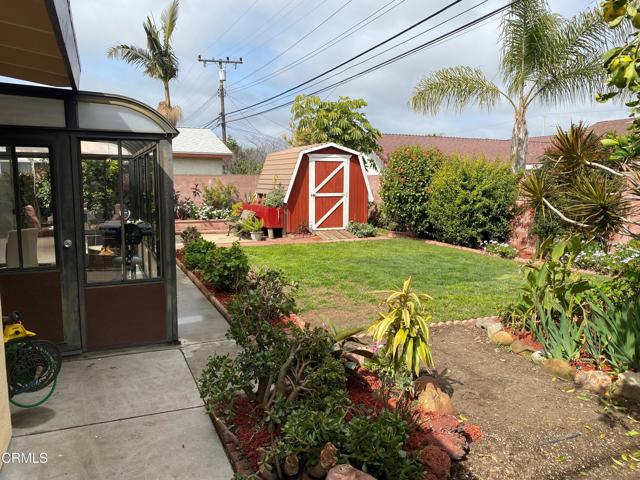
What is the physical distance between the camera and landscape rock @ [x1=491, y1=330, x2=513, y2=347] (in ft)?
16.7

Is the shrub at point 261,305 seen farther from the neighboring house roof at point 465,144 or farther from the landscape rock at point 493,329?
the neighboring house roof at point 465,144

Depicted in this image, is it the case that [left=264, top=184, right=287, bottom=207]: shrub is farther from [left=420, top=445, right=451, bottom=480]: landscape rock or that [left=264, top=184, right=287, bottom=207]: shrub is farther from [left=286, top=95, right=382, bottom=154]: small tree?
[left=420, top=445, right=451, bottom=480]: landscape rock

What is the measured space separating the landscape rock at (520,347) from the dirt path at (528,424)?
89mm

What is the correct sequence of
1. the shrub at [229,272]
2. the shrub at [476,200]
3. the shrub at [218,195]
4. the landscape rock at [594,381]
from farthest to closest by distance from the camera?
1. the shrub at [218,195]
2. the shrub at [476,200]
3. the shrub at [229,272]
4. the landscape rock at [594,381]

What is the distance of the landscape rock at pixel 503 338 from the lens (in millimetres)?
5102

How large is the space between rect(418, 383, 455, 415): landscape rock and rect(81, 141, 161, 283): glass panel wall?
122 inches

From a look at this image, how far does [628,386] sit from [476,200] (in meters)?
8.49

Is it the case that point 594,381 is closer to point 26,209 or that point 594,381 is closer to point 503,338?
point 503,338

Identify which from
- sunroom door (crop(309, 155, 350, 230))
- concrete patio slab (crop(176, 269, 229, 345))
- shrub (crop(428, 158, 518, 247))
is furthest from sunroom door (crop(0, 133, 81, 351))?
sunroom door (crop(309, 155, 350, 230))

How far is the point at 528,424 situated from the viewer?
3.60 m

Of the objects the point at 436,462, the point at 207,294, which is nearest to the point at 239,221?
the point at 207,294

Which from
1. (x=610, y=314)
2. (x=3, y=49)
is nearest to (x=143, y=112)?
(x=3, y=49)

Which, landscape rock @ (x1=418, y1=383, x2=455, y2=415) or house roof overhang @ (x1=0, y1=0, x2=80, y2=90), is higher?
house roof overhang @ (x1=0, y1=0, x2=80, y2=90)

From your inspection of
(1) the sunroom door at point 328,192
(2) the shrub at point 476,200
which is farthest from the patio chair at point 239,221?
(2) the shrub at point 476,200
